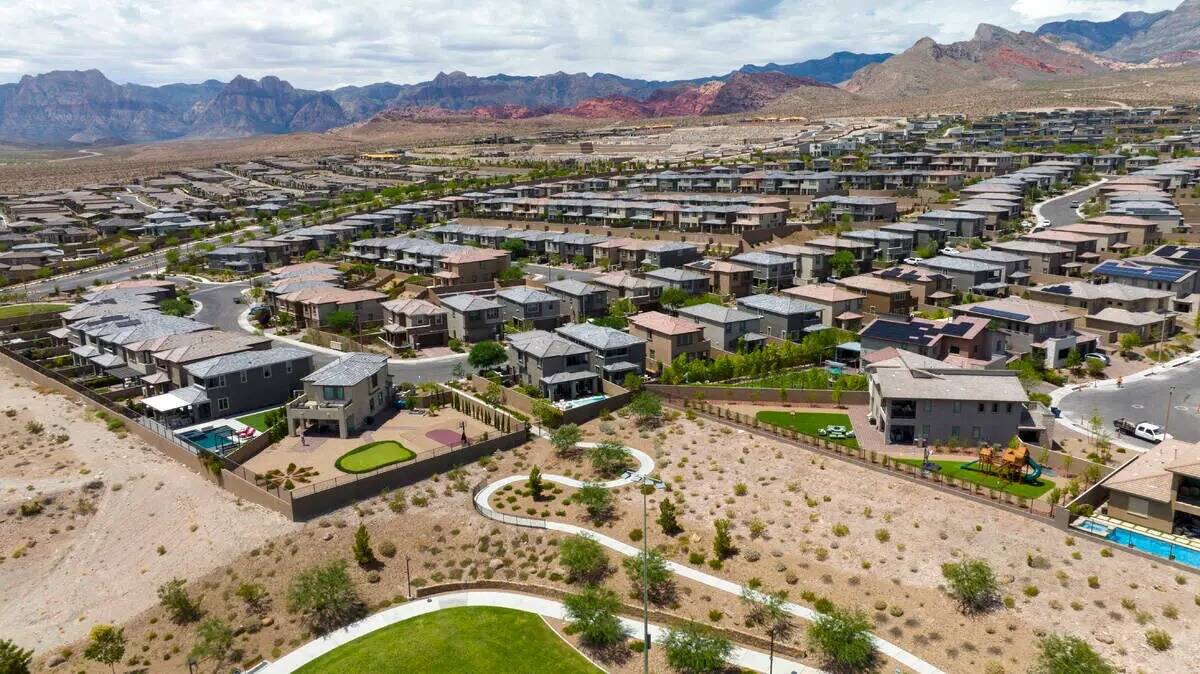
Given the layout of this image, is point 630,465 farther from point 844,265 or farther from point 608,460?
point 844,265

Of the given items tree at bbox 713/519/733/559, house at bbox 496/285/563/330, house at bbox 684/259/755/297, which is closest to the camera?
tree at bbox 713/519/733/559

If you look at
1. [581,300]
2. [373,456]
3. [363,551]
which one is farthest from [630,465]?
[581,300]

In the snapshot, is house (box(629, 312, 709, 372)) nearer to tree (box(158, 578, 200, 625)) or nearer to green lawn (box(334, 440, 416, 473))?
green lawn (box(334, 440, 416, 473))

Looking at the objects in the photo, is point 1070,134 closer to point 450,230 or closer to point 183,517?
point 450,230

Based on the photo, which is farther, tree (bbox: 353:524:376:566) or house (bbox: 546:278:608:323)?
house (bbox: 546:278:608:323)

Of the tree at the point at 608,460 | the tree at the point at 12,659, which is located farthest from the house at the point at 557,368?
the tree at the point at 12,659

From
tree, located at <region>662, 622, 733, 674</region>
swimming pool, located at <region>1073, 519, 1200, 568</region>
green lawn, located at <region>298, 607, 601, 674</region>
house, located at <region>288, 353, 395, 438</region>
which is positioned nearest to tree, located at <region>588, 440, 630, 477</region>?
green lawn, located at <region>298, 607, 601, 674</region>
